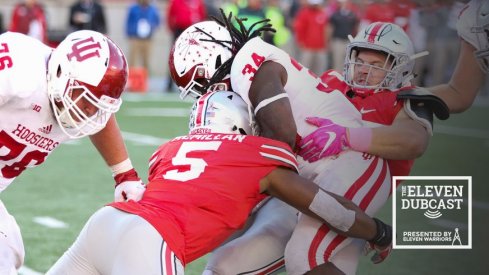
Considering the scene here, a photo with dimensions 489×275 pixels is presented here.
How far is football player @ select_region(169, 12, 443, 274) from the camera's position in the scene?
3121 mm

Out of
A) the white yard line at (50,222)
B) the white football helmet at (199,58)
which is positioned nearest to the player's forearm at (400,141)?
the white football helmet at (199,58)

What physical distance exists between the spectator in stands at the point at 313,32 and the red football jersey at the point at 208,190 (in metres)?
11.3

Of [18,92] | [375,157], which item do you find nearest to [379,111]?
[375,157]

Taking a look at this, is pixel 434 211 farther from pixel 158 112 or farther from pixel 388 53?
pixel 158 112

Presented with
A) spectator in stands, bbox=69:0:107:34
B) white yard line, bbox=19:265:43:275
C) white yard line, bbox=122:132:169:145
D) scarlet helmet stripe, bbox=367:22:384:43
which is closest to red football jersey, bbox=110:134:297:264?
scarlet helmet stripe, bbox=367:22:384:43

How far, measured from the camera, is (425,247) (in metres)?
3.40

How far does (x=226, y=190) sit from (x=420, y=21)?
176cm

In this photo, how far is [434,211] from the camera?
339 centimetres

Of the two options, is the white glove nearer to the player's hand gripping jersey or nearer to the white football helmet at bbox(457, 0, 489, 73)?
the player's hand gripping jersey

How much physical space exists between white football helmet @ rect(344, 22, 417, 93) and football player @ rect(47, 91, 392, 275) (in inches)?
25.7

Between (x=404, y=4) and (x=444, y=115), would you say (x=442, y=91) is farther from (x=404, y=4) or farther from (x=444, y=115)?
(x=404, y=4)

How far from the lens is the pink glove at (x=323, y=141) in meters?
3.20

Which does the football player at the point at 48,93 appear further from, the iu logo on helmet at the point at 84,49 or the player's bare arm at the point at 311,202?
the player's bare arm at the point at 311,202

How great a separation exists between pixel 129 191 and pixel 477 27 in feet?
4.85
